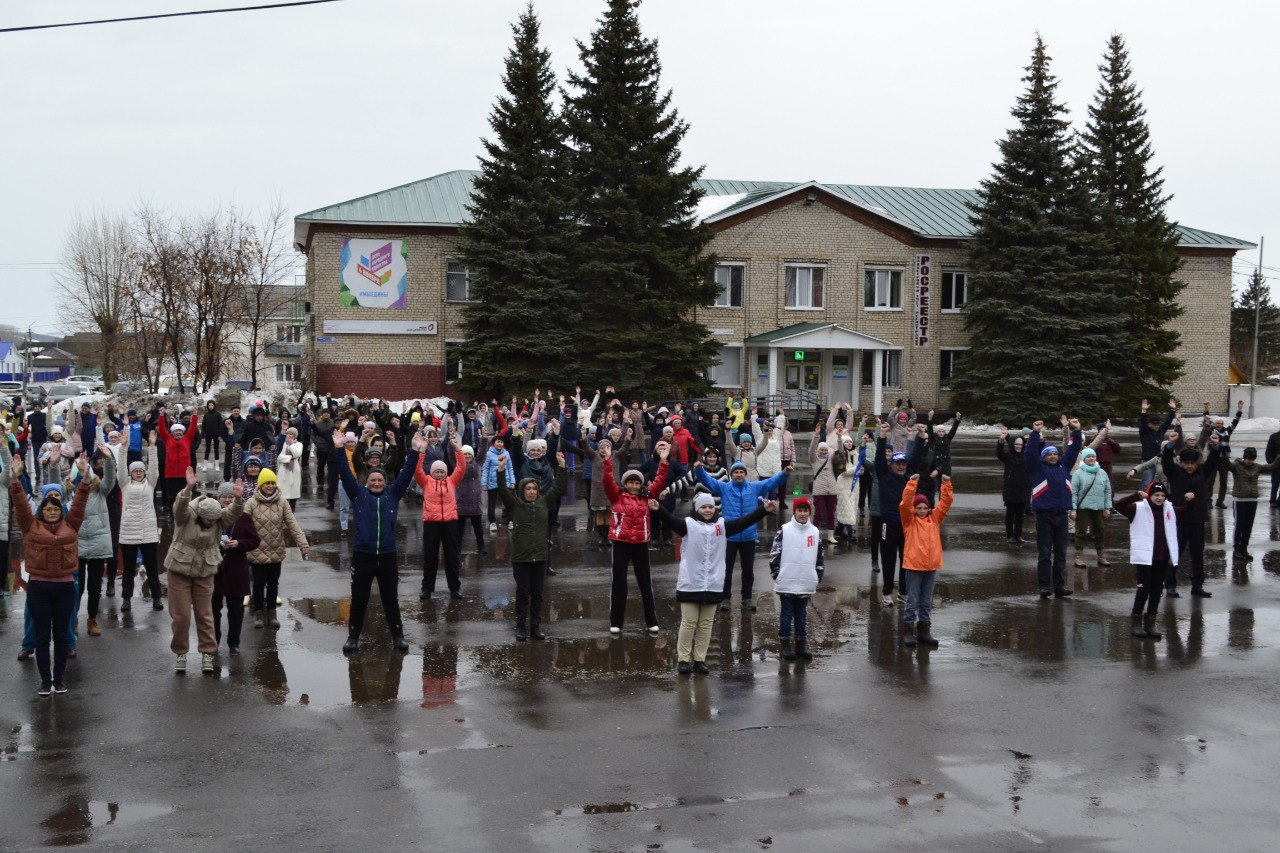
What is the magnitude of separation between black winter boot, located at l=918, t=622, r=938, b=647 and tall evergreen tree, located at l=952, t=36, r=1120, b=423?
1287 inches

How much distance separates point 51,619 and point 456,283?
35.9m

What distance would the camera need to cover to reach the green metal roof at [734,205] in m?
43.3

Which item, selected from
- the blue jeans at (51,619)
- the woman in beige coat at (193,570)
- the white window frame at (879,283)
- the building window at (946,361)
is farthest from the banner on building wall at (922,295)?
the blue jeans at (51,619)

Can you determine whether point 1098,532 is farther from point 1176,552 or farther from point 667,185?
point 667,185

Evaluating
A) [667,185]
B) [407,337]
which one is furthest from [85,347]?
[667,185]

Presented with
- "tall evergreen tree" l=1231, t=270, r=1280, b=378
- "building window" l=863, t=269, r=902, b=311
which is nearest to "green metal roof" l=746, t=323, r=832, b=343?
"building window" l=863, t=269, r=902, b=311

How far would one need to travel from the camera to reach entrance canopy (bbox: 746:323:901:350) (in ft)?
145

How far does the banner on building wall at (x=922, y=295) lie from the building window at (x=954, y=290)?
970mm

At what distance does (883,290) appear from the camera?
4725cm

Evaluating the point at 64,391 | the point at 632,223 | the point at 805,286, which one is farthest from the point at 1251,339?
the point at 64,391

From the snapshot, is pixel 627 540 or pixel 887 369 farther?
pixel 887 369

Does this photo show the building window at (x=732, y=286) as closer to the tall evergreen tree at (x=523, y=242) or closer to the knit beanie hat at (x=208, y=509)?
the tall evergreen tree at (x=523, y=242)

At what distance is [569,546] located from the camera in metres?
16.9

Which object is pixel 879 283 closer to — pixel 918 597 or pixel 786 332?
pixel 786 332
